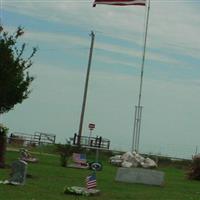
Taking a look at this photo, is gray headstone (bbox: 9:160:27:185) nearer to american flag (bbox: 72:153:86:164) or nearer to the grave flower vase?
the grave flower vase

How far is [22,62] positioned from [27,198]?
14.7 m

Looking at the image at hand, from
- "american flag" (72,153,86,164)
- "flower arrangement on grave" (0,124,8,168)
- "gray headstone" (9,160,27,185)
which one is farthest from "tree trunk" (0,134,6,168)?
"gray headstone" (9,160,27,185)

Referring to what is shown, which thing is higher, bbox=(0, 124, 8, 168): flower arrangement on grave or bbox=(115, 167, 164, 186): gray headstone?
bbox=(0, 124, 8, 168): flower arrangement on grave

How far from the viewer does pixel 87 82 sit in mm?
53500

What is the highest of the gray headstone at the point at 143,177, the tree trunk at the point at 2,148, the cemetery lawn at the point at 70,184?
the tree trunk at the point at 2,148

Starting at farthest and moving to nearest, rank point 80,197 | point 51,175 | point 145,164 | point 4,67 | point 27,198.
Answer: point 145,164, point 4,67, point 51,175, point 80,197, point 27,198

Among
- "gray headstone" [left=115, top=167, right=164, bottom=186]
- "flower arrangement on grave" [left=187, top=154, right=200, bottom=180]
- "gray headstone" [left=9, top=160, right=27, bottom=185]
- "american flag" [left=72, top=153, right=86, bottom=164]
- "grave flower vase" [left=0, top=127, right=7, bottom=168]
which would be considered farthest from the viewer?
"american flag" [left=72, top=153, right=86, bottom=164]

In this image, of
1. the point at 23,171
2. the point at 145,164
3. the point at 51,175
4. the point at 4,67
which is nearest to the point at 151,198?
the point at 23,171

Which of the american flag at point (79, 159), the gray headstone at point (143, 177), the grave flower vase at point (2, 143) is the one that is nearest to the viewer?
the gray headstone at point (143, 177)

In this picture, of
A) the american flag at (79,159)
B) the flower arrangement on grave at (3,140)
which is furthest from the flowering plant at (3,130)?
the american flag at (79,159)

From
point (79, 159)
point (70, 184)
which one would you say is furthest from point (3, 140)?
point (70, 184)

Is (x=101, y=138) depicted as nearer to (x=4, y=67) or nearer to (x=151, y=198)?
(x=4, y=67)

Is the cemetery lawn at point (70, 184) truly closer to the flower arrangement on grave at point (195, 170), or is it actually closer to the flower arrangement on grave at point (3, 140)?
the flower arrangement on grave at point (3, 140)

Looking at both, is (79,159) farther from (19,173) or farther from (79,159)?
(19,173)
